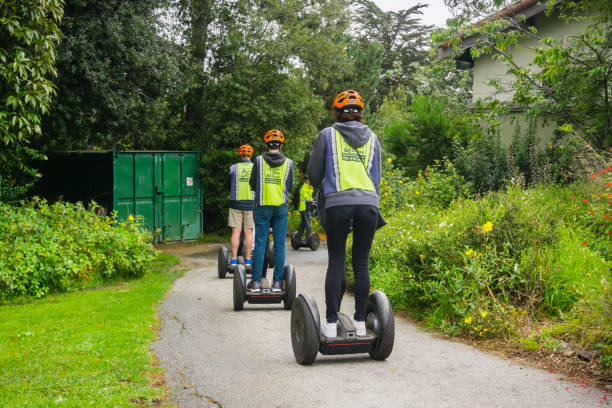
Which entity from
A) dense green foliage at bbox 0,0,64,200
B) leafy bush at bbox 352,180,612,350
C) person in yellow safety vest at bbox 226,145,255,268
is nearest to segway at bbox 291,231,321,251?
person in yellow safety vest at bbox 226,145,255,268

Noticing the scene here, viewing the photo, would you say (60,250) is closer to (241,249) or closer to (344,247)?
(241,249)

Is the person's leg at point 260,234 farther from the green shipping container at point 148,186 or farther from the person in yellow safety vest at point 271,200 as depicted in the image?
the green shipping container at point 148,186

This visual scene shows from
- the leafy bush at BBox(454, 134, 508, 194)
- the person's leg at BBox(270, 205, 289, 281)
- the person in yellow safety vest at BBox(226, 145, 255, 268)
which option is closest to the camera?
the person's leg at BBox(270, 205, 289, 281)

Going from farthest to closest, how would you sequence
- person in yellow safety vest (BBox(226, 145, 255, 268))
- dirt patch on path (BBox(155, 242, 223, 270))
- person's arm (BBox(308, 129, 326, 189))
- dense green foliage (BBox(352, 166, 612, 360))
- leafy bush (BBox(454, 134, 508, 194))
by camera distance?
dirt patch on path (BBox(155, 242, 223, 270)) → leafy bush (BBox(454, 134, 508, 194)) → person in yellow safety vest (BBox(226, 145, 255, 268)) → dense green foliage (BBox(352, 166, 612, 360)) → person's arm (BBox(308, 129, 326, 189))

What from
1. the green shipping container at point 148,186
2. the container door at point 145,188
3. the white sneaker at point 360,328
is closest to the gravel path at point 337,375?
the white sneaker at point 360,328

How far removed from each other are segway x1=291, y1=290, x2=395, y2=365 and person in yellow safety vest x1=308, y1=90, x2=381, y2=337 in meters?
Result: 0.09

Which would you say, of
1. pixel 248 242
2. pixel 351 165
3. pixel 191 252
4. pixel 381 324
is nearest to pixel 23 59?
pixel 248 242

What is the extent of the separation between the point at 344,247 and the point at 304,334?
80 centimetres

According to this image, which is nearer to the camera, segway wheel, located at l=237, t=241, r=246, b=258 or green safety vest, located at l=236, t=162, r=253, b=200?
green safety vest, located at l=236, t=162, r=253, b=200

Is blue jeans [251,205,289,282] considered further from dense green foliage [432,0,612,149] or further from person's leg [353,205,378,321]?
dense green foliage [432,0,612,149]

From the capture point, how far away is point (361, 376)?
178 inches

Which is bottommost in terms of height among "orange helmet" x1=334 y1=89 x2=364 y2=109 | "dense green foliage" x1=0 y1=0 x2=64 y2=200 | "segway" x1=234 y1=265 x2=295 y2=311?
"segway" x1=234 y1=265 x2=295 y2=311

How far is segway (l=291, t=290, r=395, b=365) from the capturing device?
4672 millimetres

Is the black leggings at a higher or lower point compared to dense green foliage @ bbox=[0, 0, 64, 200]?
lower
